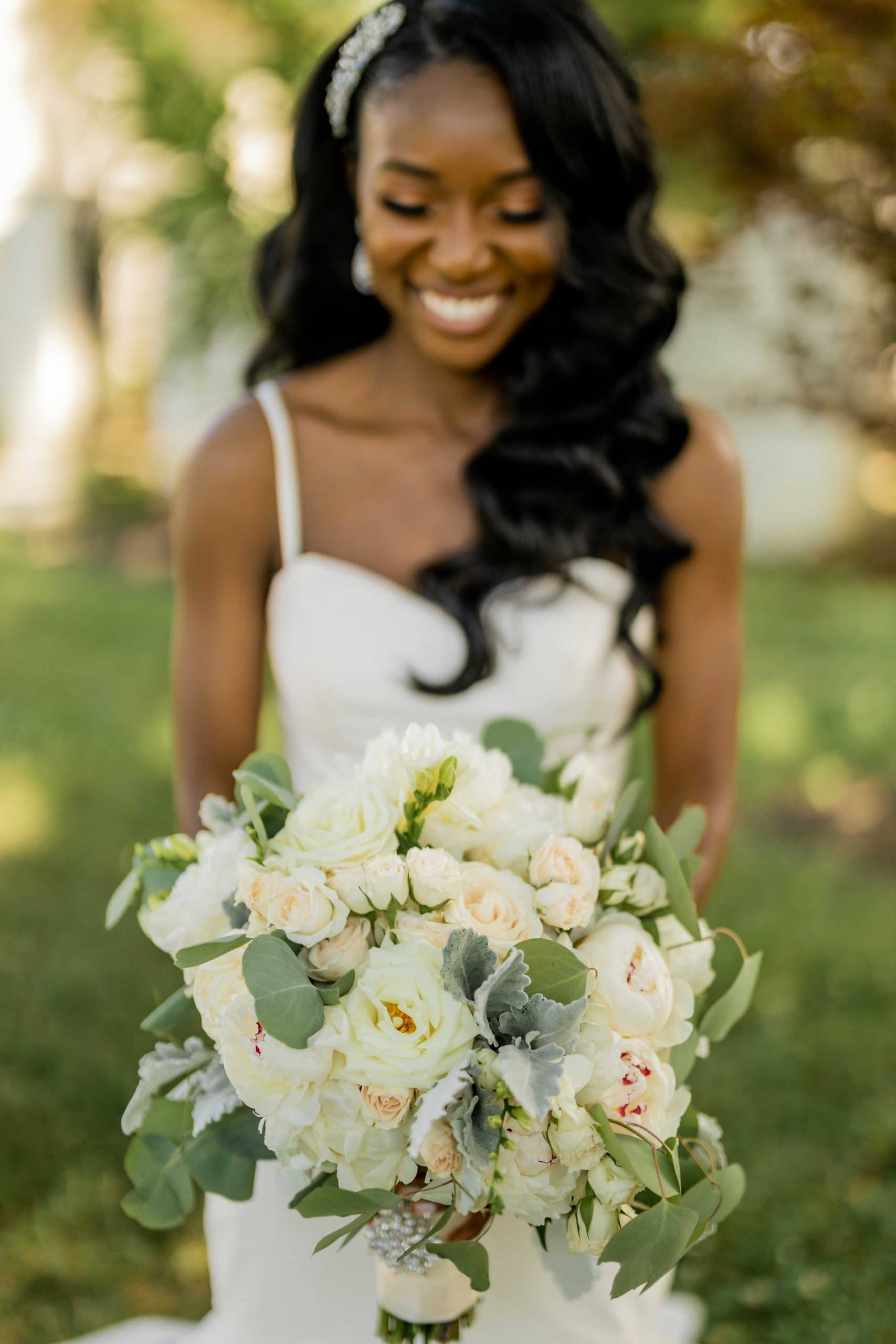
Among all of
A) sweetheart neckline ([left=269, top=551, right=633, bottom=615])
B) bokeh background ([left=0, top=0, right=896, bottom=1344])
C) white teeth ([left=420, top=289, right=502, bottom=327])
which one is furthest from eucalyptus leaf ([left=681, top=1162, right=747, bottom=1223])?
white teeth ([left=420, top=289, right=502, bottom=327])

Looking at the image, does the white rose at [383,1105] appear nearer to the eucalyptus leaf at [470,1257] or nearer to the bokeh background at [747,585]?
the eucalyptus leaf at [470,1257]

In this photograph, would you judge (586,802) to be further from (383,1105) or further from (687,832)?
(383,1105)

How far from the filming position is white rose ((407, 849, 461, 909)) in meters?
1.33

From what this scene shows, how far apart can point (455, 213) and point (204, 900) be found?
1223 millimetres

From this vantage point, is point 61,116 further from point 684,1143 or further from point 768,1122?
point 684,1143

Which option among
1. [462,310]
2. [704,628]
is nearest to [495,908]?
[462,310]

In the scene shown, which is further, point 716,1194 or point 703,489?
point 703,489

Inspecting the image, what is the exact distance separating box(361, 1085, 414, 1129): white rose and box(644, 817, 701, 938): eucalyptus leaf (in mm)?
404

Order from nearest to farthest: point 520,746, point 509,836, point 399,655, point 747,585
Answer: point 509,836 < point 520,746 < point 399,655 < point 747,585

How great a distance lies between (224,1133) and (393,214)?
143cm

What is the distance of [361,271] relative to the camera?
2.49m

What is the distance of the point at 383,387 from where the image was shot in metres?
2.55

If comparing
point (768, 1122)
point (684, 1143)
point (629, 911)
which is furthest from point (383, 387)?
point (768, 1122)

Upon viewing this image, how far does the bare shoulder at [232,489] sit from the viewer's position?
2416 mm
